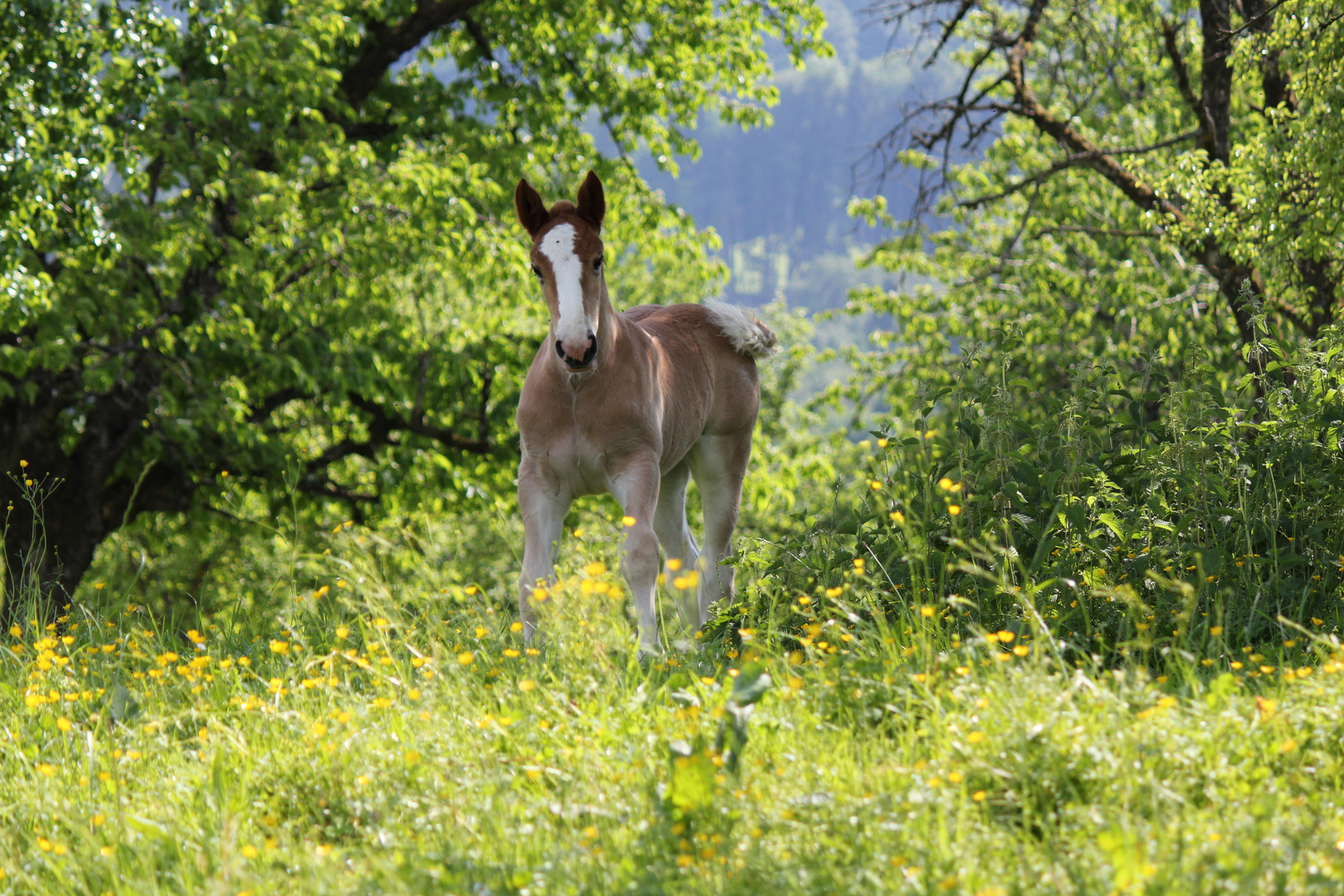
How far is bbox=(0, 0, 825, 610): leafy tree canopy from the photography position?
957cm

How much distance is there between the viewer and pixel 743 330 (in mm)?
6730

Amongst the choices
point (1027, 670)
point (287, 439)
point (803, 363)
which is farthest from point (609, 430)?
point (803, 363)

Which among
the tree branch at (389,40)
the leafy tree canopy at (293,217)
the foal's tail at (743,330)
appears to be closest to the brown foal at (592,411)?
the foal's tail at (743,330)

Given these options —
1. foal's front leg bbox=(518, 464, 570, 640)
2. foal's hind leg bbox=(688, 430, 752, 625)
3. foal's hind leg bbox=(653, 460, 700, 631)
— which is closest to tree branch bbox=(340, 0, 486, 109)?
foal's hind leg bbox=(688, 430, 752, 625)

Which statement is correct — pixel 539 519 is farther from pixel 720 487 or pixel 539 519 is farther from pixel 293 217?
pixel 293 217

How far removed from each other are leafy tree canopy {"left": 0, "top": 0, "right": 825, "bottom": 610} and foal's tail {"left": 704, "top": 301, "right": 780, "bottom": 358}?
11.7 ft

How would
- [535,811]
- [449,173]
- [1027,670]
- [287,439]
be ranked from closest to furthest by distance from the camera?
[535,811]
[1027,670]
[449,173]
[287,439]

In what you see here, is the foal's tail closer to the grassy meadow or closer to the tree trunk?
the grassy meadow

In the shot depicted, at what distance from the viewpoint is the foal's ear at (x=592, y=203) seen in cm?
505

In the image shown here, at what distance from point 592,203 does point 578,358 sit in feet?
2.99

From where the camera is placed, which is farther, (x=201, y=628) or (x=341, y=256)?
(x=341, y=256)

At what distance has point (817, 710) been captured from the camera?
3314 millimetres

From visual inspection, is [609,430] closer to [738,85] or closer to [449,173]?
[449,173]

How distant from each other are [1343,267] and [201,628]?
779 centimetres
